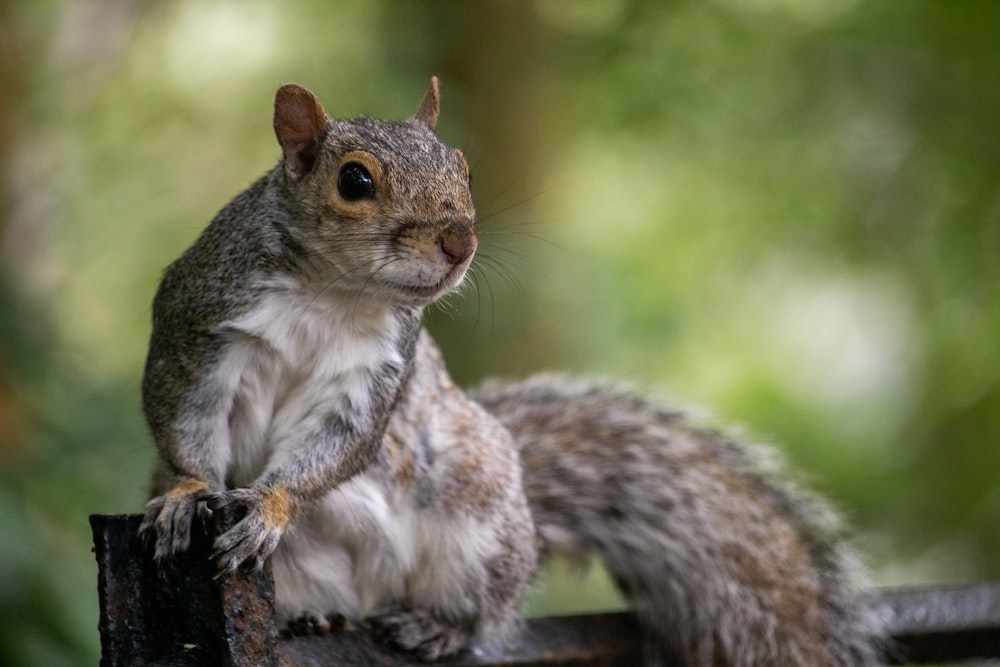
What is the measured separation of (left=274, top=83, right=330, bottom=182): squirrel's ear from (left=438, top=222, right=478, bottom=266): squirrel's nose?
21cm

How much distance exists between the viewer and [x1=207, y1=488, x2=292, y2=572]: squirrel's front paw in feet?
3.93

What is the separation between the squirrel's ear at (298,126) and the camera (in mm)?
1364

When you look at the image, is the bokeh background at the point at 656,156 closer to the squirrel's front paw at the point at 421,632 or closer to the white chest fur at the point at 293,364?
the squirrel's front paw at the point at 421,632

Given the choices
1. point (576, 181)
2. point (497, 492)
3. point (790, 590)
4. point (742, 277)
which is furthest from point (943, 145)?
point (497, 492)

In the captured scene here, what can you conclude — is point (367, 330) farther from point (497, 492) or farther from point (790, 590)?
point (790, 590)

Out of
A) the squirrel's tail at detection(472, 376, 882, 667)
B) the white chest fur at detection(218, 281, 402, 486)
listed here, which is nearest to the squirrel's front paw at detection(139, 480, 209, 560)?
the white chest fur at detection(218, 281, 402, 486)

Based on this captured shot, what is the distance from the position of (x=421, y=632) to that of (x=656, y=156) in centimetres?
316

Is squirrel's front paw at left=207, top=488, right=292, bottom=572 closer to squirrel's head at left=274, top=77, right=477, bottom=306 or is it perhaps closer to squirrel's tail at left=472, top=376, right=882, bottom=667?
squirrel's head at left=274, top=77, right=477, bottom=306

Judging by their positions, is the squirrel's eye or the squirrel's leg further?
the squirrel's leg

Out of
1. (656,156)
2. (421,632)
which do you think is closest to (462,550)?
(421,632)

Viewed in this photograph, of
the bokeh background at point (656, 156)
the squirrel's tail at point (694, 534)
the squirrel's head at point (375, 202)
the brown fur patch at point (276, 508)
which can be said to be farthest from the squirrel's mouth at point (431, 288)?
the bokeh background at point (656, 156)

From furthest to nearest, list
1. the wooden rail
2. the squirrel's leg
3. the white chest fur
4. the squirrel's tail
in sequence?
the squirrel's tail → the squirrel's leg → the white chest fur → the wooden rail

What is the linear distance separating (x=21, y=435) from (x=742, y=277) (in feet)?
9.03

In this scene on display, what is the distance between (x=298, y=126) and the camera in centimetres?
141
